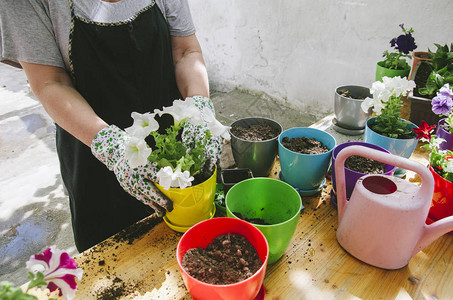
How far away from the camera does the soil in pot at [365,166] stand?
102 cm

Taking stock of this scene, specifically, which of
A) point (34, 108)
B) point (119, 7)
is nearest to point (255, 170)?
point (119, 7)

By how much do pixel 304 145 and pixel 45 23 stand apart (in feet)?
3.46

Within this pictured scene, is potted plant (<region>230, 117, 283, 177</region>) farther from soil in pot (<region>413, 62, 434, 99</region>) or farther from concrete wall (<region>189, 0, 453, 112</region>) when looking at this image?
concrete wall (<region>189, 0, 453, 112</region>)

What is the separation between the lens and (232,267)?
76cm

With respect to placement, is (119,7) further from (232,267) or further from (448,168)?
(448,168)

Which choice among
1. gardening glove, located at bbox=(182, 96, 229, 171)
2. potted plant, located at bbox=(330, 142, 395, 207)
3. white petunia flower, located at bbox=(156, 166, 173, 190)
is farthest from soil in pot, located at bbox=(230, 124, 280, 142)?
white petunia flower, located at bbox=(156, 166, 173, 190)

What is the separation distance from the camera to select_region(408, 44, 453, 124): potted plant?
4.66 feet

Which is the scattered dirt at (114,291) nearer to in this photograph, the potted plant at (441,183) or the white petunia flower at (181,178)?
the white petunia flower at (181,178)

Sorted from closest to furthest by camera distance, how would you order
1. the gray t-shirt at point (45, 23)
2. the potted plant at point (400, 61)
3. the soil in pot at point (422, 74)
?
the gray t-shirt at point (45, 23) < the soil in pot at point (422, 74) < the potted plant at point (400, 61)

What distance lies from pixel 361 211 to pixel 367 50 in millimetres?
2423

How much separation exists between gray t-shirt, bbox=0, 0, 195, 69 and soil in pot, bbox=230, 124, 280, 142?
2.08ft

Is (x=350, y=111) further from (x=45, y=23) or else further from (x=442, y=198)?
(x=45, y=23)

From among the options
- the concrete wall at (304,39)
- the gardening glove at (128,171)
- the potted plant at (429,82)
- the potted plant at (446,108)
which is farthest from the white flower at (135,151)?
the concrete wall at (304,39)

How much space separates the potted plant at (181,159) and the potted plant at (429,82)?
1080 mm
